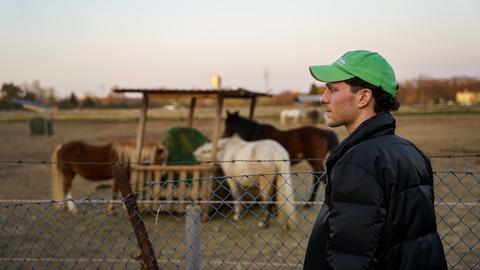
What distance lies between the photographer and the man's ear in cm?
141

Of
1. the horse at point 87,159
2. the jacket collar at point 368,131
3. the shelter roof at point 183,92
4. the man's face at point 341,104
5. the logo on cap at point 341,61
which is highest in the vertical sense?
the logo on cap at point 341,61

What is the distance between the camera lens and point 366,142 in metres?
1.31

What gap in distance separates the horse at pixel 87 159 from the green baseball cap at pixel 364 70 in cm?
569

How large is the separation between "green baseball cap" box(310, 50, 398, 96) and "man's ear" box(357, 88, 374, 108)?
5 cm

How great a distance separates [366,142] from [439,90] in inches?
2646

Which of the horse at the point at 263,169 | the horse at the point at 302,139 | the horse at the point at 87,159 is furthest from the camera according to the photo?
the horse at the point at 302,139

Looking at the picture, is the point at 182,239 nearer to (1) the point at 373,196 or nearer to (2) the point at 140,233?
(2) the point at 140,233

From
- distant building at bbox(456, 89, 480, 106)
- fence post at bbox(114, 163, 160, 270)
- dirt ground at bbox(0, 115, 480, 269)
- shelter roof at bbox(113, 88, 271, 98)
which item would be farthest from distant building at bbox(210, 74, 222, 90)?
distant building at bbox(456, 89, 480, 106)

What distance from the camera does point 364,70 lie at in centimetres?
139

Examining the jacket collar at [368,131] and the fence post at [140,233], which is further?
the fence post at [140,233]

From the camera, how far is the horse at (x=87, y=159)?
692cm

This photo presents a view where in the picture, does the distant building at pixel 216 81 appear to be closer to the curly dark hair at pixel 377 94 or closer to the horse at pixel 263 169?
the horse at pixel 263 169

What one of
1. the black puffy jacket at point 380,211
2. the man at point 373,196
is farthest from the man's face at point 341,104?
the black puffy jacket at point 380,211

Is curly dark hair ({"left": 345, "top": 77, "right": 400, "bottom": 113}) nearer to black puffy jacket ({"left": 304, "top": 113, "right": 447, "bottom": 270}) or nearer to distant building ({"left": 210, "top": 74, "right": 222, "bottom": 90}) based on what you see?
black puffy jacket ({"left": 304, "top": 113, "right": 447, "bottom": 270})
